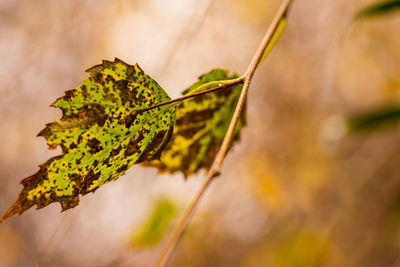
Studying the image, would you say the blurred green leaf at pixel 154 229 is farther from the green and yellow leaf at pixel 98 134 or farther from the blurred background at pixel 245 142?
the green and yellow leaf at pixel 98 134

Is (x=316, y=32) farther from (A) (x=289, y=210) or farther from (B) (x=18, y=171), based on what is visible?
(B) (x=18, y=171)

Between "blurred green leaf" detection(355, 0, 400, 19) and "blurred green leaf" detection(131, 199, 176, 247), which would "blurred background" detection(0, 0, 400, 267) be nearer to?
"blurred green leaf" detection(131, 199, 176, 247)

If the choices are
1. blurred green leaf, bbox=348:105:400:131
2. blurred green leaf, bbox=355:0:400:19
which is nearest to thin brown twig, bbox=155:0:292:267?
blurred green leaf, bbox=355:0:400:19

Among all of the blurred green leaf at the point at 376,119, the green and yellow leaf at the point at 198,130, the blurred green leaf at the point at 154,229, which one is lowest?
the blurred green leaf at the point at 376,119

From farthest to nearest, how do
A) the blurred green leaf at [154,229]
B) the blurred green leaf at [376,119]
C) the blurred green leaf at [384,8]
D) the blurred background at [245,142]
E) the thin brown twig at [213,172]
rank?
the blurred background at [245,142] < the blurred green leaf at [154,229] < the blurred green leaf at [376,119] < the blurred green leaf at [384,8] < the thin brown twig at [213,172]

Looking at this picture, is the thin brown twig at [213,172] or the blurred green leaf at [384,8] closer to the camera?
the thin brown twig at [213,172]

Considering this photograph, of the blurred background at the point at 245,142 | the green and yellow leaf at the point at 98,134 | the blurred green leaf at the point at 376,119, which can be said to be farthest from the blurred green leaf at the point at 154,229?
the green and yellow leaf at the point at 98,134

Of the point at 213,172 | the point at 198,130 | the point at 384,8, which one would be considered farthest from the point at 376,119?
the point at 213,172
